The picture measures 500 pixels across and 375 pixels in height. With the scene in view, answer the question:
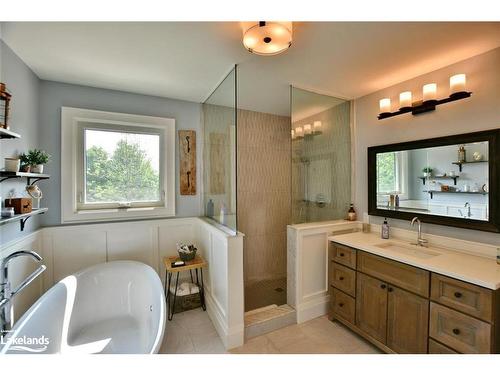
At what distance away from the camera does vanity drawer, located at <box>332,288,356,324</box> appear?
188cm

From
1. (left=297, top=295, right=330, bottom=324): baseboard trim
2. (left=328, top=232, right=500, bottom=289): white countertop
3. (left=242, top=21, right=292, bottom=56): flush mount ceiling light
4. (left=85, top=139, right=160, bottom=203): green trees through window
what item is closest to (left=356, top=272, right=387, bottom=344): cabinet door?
(left=328, top=232, right=500, bottom=289): white countertop

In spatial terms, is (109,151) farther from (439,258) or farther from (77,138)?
(439,258)

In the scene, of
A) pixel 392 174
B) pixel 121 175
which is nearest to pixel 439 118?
pixel 392 174

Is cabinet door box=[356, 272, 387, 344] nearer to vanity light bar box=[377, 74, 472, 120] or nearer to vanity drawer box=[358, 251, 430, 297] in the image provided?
vanity drawer box=[358, 251, 430, 297]

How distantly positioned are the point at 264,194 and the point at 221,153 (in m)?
0.80

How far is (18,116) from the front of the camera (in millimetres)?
1652

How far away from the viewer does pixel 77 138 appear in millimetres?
2125

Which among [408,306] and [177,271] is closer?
[408,306]

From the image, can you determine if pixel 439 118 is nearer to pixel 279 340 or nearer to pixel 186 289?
pixel 279 340

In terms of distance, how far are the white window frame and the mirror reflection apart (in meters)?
2.33

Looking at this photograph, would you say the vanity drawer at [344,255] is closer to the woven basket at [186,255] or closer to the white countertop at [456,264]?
the white countertop at [456,264]

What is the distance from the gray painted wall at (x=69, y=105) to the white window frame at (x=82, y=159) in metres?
0.05

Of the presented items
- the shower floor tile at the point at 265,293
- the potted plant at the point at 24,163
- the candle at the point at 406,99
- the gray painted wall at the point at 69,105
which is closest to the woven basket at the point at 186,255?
the gray painted wall at the point at 69,105
